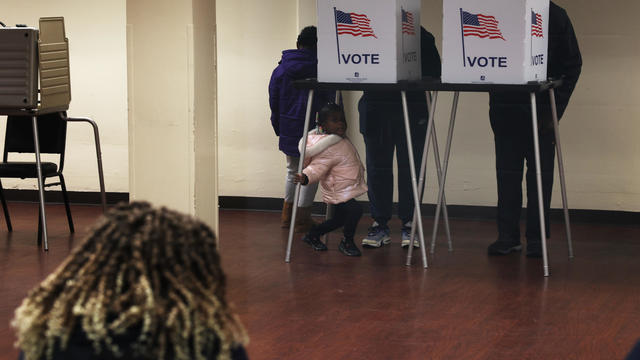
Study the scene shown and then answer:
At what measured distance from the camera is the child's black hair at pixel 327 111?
17.5 feet

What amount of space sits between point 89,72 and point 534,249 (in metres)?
3.33

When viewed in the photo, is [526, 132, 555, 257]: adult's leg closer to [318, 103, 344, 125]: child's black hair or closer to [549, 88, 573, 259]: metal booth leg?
[549, 88, 573, 259]: metal booth leg

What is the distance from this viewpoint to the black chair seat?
6324 mm

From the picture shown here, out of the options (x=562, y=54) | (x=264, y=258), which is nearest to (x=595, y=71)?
(x=562, y=54)

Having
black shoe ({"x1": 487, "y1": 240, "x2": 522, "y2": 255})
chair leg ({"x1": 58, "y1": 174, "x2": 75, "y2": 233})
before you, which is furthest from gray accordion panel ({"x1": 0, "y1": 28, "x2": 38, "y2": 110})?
black shoe ({"x1": 487, "y1": 240, "x2": 522, "y2": 255})

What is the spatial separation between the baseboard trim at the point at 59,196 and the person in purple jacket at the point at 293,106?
1307mm

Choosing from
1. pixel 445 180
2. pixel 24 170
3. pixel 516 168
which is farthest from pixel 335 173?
pixel 24 170

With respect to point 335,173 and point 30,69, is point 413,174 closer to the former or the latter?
point 335,173

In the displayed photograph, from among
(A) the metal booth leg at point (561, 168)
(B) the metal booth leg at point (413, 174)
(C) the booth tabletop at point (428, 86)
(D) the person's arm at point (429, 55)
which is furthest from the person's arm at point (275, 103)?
(A) the metal booth leg at point (561, 168)

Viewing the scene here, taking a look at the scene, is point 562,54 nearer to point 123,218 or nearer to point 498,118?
point 498,118

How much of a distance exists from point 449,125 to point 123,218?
3815 millimetres

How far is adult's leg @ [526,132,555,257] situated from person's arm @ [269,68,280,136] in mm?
1320

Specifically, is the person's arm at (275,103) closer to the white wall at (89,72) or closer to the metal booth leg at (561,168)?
A: the metal booth leg at (561,168)

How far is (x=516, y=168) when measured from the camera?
17.3 ft
